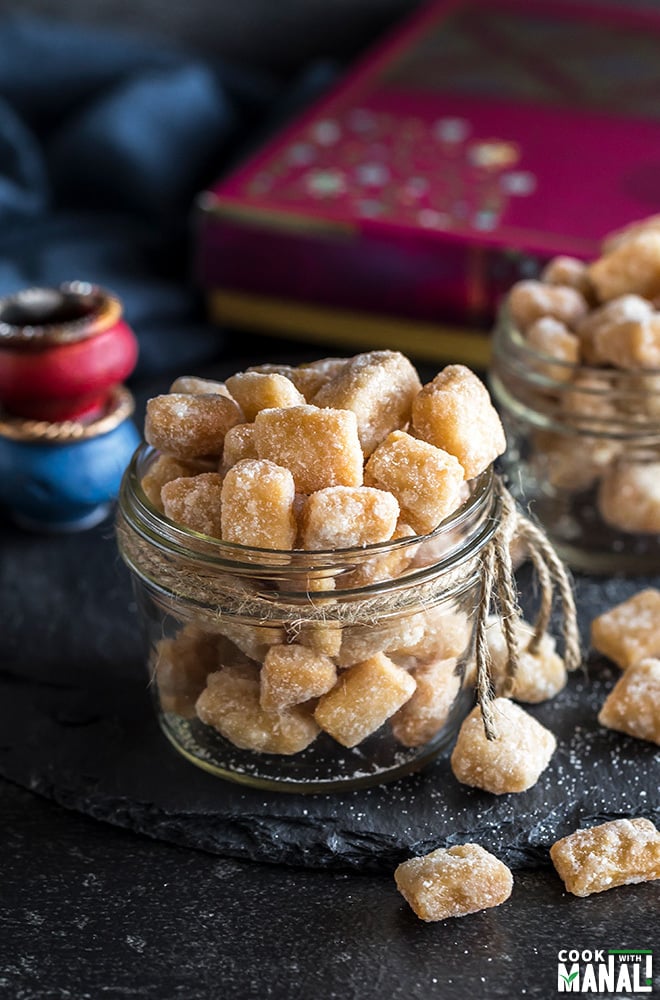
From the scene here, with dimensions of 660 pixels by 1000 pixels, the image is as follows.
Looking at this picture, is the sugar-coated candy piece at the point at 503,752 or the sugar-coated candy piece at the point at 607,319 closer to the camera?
the sugar-coated candy piece at the point at 503,752

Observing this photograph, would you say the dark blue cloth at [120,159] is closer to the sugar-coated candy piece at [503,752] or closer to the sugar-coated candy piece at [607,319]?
the sugar-coated candy piece at [607,319]

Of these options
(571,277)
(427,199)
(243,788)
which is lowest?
(243,788)

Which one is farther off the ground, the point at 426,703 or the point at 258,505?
the point at 258,505

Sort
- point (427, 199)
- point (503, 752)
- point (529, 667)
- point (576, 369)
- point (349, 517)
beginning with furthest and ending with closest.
Answer: point (427, 199), point (576, 369), point (529, 667), point (503, 752), point (349, 517)

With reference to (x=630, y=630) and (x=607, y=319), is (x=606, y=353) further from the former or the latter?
(x=630, y=630)

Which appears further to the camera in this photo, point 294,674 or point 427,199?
point 427,199

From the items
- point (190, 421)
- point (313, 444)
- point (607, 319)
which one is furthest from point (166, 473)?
point (607, 319)

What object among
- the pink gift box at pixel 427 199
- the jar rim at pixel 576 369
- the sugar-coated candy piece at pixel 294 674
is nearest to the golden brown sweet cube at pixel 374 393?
the sugar-coated candy piece at pixel 294 674

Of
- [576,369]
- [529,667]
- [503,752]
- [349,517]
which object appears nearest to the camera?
[349,517]

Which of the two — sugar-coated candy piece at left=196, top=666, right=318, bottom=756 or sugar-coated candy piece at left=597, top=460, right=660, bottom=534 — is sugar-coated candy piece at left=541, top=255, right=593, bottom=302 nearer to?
sugar-coated candy piece at left=597, top=460, right=660, bottom=534
